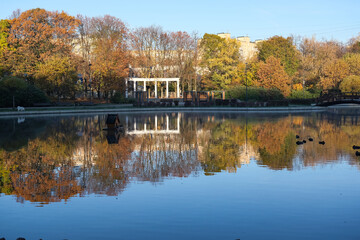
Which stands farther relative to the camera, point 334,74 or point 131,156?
point 334,74

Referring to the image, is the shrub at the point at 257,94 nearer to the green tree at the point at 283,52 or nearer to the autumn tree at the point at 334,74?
the autumn tree at the point at 334,74

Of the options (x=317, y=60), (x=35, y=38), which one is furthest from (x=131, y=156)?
(x=317, y=60)

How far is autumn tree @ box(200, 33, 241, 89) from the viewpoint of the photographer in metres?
73.9

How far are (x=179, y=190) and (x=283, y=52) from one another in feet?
243

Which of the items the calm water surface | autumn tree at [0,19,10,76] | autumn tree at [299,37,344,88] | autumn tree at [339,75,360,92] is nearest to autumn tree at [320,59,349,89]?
autumn tree at [299,37,344,88]

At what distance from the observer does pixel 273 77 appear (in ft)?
227

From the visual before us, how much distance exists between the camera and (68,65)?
5500 cm

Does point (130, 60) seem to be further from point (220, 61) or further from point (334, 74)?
point (334, 74)

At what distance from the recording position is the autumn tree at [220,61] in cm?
7394

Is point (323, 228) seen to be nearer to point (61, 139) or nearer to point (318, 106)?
point (61, 139)

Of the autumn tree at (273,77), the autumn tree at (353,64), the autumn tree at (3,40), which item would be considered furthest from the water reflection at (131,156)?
the autumn tree at (353,64)

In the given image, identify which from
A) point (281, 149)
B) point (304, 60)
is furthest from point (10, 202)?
point (304, 60)

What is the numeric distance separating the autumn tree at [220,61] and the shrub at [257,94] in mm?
8242

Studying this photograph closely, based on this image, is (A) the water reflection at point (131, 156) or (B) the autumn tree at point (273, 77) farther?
(B) the autumn tree at point (273, 77)
